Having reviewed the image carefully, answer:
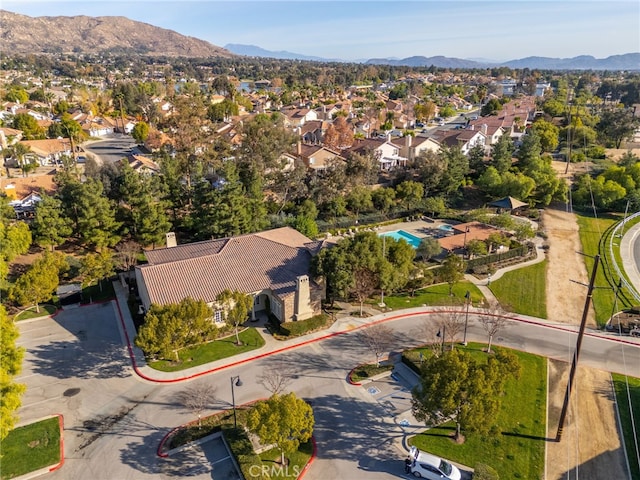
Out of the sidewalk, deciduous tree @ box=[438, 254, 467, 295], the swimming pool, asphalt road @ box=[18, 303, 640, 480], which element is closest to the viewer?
asphalt road @ box=[18, 303, 640, 480]

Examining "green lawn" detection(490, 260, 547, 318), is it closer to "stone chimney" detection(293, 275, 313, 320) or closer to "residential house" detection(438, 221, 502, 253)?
"residential house" detection(438, 221, 502, 253)

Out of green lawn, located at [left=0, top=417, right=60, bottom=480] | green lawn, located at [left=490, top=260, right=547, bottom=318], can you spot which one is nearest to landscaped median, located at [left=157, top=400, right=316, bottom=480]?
green lawn, located at [left=0, top=417, right=60, bottom=480]

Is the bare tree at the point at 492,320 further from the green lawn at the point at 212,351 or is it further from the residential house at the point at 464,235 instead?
the green lawn at the point at 212,351

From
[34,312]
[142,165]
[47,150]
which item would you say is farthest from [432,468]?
[47,150]

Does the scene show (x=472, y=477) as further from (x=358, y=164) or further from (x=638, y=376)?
(x=358, y=164)

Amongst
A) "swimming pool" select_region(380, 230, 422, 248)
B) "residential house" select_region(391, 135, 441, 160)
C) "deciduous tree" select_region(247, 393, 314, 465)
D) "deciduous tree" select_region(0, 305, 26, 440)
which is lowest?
"swimming pool" select_region(380, 230, 422, 248)

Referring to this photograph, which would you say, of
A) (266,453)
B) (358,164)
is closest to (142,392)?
(266,453)
